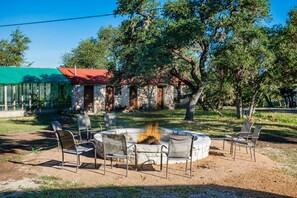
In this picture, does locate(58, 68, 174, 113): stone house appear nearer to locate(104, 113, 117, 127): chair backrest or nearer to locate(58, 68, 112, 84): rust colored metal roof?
locate(58, 68, 112, 84): rust colored metal roof

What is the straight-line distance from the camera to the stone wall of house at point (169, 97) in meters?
30.8

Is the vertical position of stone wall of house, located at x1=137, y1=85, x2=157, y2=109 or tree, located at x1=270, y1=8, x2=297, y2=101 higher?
tree, located at x1=270, y1=8, x2=297, y2=101

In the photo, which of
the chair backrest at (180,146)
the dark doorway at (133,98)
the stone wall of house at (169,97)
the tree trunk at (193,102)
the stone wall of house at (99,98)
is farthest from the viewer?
the stone wall of house at (169,97)

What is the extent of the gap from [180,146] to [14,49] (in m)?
37.7

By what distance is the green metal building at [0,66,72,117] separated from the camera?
22.2 metres

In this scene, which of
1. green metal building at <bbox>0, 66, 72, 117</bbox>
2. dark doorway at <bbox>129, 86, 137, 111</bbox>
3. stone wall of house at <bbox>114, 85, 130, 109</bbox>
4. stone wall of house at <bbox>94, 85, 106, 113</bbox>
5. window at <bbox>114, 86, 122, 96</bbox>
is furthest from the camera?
dark doorway at <bbox>129, 86, 137, 111</bbox>

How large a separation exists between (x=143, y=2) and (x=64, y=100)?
12208 mm

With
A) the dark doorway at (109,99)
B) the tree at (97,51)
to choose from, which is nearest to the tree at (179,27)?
the dark doorway at (109,99)

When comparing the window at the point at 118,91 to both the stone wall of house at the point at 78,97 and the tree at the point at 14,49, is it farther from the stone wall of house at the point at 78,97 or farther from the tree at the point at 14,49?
the tree at the point at 14,49

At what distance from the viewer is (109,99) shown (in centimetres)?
2730

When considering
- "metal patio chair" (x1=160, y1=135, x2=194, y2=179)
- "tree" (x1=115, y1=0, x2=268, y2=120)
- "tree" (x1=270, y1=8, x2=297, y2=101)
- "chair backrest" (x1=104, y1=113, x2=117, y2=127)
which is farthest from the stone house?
"metal patio chair" (x1=160, y1=135, x2=194, y2=179)

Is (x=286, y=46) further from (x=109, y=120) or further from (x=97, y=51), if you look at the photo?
(x=97, y=51)

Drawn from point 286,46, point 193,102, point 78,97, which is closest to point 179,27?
point 193,102

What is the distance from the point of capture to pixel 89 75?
27.7 metres
